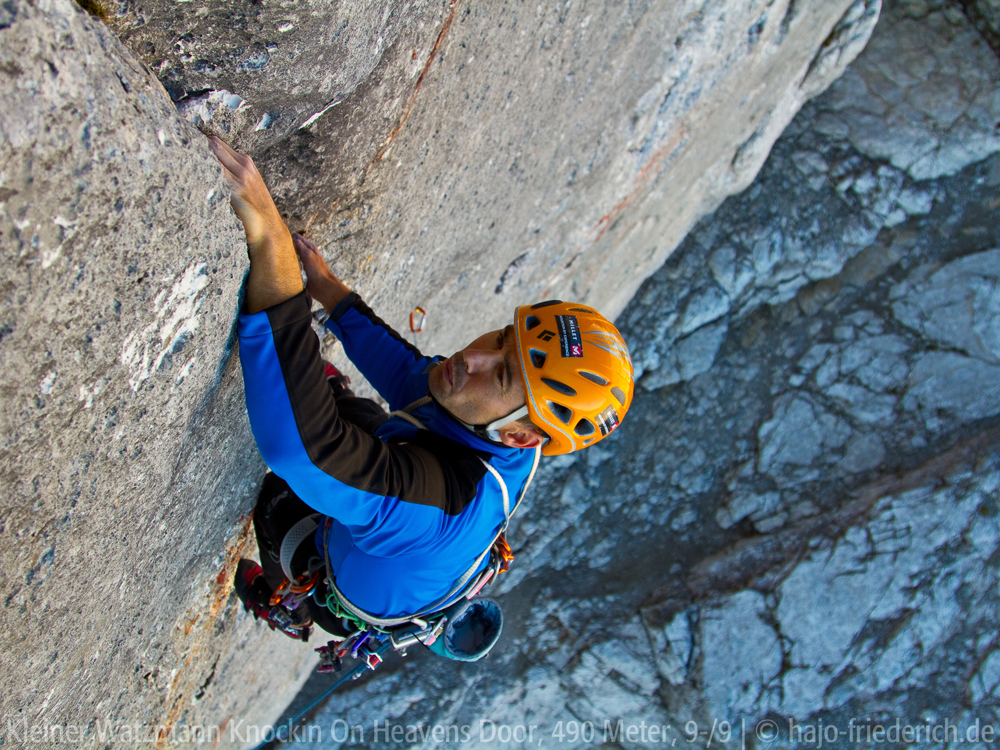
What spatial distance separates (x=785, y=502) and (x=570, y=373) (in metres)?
4.14

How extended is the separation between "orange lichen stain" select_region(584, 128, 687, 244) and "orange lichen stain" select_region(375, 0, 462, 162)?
9.20 ft

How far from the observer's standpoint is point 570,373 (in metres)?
2.48

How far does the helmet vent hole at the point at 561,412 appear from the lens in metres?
2.46

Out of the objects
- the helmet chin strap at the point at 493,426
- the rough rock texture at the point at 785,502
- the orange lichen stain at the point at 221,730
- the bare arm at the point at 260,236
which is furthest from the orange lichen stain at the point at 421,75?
the rough rock texture at the point at 785,502

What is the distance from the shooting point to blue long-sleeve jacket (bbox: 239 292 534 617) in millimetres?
1878

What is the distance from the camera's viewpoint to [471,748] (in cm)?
527

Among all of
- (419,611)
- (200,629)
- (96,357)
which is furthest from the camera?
(200,629)

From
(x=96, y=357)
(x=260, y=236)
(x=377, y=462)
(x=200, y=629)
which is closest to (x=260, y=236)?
(x=260, y=236)

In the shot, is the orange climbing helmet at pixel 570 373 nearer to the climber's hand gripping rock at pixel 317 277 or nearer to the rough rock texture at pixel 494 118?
the climber's hand gripping rock at pixel 317 277

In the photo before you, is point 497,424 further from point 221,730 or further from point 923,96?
point 923,96

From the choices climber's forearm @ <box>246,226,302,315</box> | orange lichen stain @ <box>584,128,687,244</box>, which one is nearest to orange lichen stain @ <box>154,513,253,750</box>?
climber's forearm @ <box>246,226,302,315</box>

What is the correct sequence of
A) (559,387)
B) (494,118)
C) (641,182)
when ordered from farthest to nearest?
(641,182) → (494,118) → (559,387)

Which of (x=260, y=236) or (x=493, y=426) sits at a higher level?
(x=260, y=236)

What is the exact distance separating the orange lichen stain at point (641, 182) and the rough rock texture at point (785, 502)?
130cm
